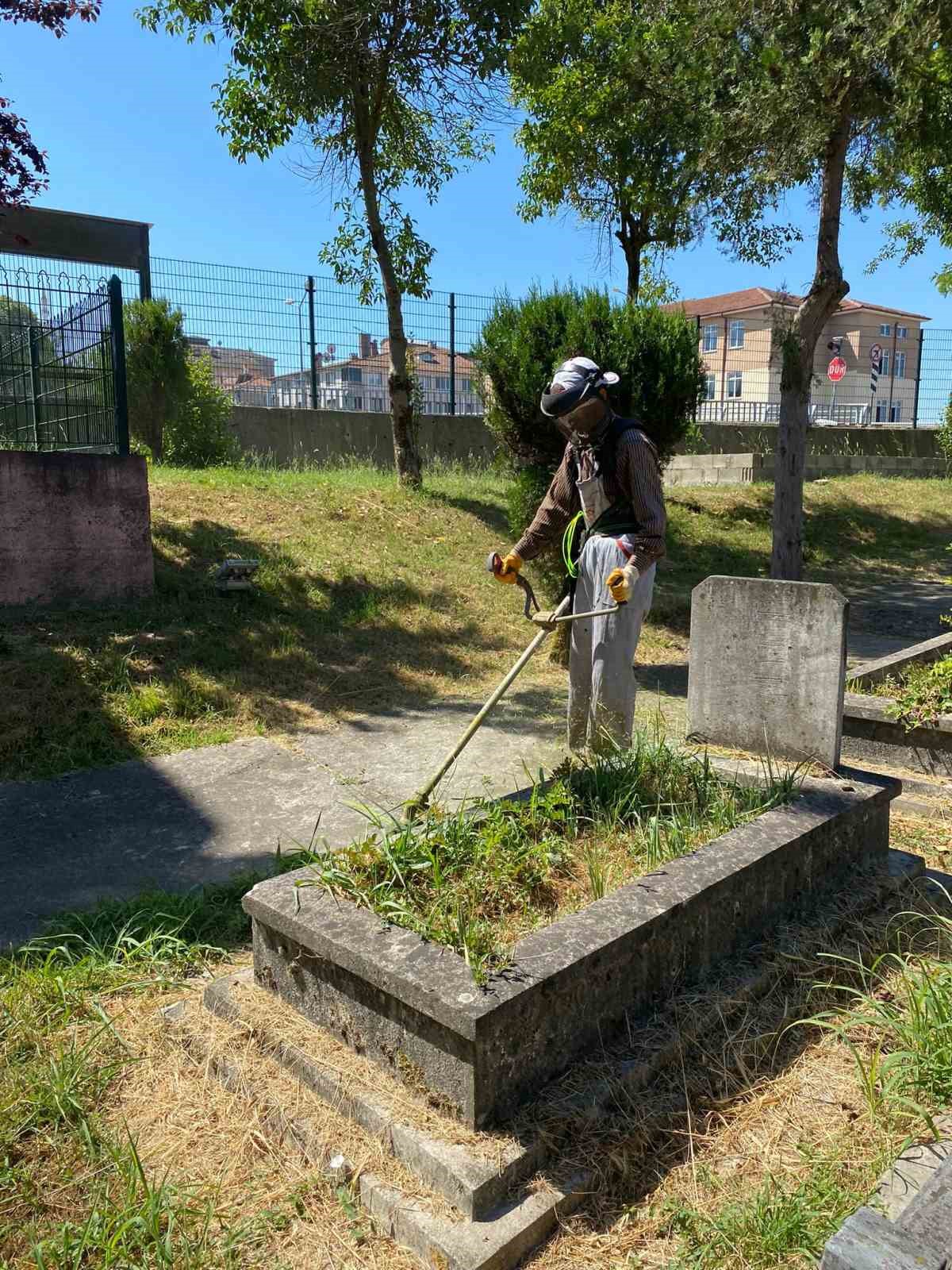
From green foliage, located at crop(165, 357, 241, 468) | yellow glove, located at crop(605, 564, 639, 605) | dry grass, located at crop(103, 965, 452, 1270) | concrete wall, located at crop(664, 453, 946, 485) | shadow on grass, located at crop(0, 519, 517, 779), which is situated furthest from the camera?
concrete wall, located at crop(664, 453, 946, 485)

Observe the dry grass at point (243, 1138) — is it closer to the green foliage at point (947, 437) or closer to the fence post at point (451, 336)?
the fence post at point (451, 336)

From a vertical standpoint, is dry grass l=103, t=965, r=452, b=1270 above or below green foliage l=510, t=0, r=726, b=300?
below

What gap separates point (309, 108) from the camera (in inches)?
372

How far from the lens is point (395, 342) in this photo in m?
10.8

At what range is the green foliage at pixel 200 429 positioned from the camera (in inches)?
469

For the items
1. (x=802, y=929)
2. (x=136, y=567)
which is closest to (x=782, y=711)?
(x=802, y=929)

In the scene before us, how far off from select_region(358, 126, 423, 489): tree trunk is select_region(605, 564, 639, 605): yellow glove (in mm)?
7502

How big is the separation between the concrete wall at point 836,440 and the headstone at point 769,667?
Result: 1315cm

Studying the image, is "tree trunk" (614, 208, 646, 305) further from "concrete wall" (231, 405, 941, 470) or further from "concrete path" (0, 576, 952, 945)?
"concrete path" (0, 576, 952, 945)

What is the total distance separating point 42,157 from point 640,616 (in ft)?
16.4

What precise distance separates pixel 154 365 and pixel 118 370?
165 inches

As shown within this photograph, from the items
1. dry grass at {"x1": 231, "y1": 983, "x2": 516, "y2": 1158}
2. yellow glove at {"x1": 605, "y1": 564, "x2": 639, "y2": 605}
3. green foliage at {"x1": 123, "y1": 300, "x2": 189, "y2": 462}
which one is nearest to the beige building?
yellow glove at {"x1": 605, "y1": 564, "x2": 639, "y2": 605}

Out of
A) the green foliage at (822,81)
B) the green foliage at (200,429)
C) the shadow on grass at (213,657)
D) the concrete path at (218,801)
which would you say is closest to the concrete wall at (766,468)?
the green foliage at (822,81)

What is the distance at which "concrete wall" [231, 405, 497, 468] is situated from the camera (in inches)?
525
